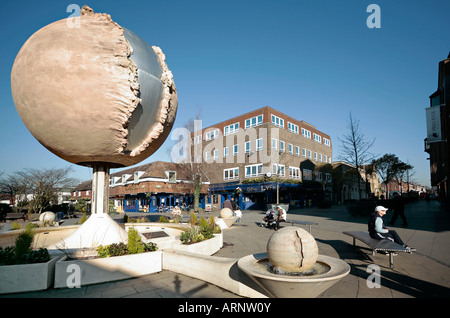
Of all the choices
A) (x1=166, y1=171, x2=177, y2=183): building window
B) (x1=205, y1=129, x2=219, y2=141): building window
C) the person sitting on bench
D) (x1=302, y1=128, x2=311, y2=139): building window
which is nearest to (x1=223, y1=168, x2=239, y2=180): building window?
(x1=205, y1=129, x2=219, y2=141): building window

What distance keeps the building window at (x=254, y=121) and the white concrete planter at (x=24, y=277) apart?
32.6 meters

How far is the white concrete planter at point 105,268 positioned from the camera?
501 cm

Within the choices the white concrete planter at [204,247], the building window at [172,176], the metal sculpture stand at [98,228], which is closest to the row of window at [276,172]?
the building window at [172,176]

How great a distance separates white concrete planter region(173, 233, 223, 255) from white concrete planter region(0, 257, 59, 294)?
2819mm

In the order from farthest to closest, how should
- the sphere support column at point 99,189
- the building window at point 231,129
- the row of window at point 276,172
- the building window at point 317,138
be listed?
1. the building window at point 317,138
2. the building window at point 231,129
3. the row of window at point 276,172
4. the sphere support column at point 99,189

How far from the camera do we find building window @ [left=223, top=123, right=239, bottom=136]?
1528 inches

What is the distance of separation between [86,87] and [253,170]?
30.7 m

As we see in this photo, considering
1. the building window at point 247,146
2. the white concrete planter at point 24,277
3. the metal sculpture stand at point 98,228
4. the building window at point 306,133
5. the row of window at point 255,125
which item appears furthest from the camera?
the building window at point 306,133

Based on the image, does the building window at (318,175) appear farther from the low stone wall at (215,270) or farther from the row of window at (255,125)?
the low stone wall at (215,270)

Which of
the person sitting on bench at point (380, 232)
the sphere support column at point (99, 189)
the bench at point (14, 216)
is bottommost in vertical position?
the bench at point (14, 216)

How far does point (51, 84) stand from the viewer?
17.8 feet

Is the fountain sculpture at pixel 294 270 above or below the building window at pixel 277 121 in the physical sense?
below

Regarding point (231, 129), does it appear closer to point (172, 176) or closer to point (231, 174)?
point (231, 174)
